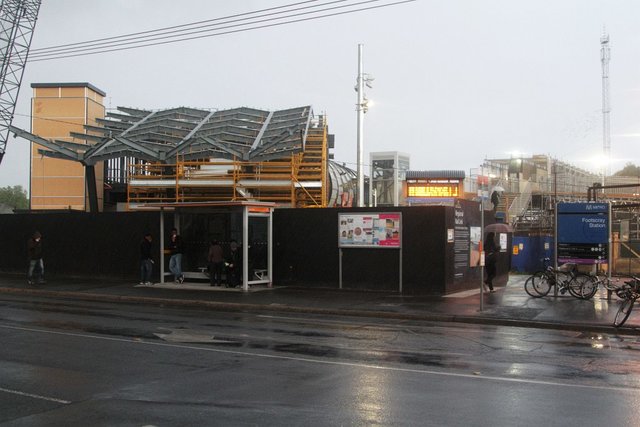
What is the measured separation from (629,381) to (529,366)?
1359 millimetres

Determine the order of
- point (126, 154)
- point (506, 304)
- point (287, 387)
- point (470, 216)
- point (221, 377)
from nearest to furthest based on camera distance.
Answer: point (287, 387) → point (221, 377) → point (506, 304) → point (470, 216) → point (126, 154)

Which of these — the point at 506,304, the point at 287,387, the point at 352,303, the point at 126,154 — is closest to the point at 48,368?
the point at 287,387

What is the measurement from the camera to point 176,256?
21281 millimetres

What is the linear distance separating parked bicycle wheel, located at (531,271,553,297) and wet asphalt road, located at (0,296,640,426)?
5004 millimetres

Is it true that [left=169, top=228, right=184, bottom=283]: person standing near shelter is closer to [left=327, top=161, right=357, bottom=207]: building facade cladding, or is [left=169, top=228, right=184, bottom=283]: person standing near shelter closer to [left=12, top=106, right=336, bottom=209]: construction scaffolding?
[left=12, top=106, right=336, bottom=209]: construction scaffolding

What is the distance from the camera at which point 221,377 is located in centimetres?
818

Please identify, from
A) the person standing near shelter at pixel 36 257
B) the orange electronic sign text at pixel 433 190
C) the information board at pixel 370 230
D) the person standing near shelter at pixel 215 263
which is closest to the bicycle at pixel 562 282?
the information board at pixel 370 230

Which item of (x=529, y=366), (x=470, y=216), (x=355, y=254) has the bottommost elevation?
(x=529, y=366)

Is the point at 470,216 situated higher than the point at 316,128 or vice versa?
the point at 316,128

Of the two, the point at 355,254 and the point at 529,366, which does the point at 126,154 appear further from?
the point at 529,366

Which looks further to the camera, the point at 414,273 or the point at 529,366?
the point at 414,273

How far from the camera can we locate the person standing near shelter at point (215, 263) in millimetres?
20250

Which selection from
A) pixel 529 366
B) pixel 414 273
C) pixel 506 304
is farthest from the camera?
pixel 414 273

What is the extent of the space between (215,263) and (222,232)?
1.46 m
